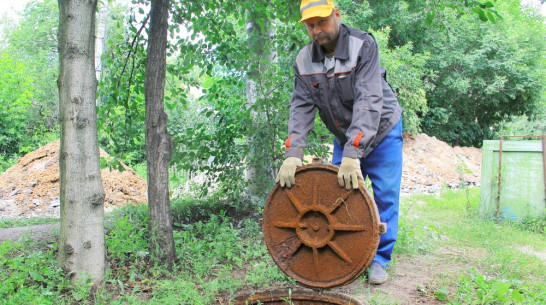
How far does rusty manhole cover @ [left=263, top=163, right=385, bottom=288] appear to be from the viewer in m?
2.71

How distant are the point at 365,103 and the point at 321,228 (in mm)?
900

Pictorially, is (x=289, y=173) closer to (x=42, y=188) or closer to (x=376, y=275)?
(x=376, y=275)

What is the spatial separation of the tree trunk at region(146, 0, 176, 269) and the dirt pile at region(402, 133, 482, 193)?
35.1 feet

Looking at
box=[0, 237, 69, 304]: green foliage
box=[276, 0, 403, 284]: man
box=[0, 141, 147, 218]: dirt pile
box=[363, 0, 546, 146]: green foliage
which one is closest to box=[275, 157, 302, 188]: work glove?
box=[276, 0, 403, 284]: man

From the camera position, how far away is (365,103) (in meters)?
2.94

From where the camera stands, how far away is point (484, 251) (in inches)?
178

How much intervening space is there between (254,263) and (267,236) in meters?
1.07

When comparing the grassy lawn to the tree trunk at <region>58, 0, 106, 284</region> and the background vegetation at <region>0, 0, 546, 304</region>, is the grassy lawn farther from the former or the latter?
the tree trunk at <region>58, 0, 106, 284</region>

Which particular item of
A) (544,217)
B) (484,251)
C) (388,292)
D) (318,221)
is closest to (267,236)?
(318,221)

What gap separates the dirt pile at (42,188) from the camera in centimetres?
845

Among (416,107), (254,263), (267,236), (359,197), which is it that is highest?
(416,107)

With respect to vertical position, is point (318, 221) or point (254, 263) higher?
point (318, 221)

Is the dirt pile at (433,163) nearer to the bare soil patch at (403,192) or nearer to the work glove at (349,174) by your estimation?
the bare soil patch at (403,192)

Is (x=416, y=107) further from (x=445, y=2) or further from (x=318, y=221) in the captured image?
(x=318, y=221)
